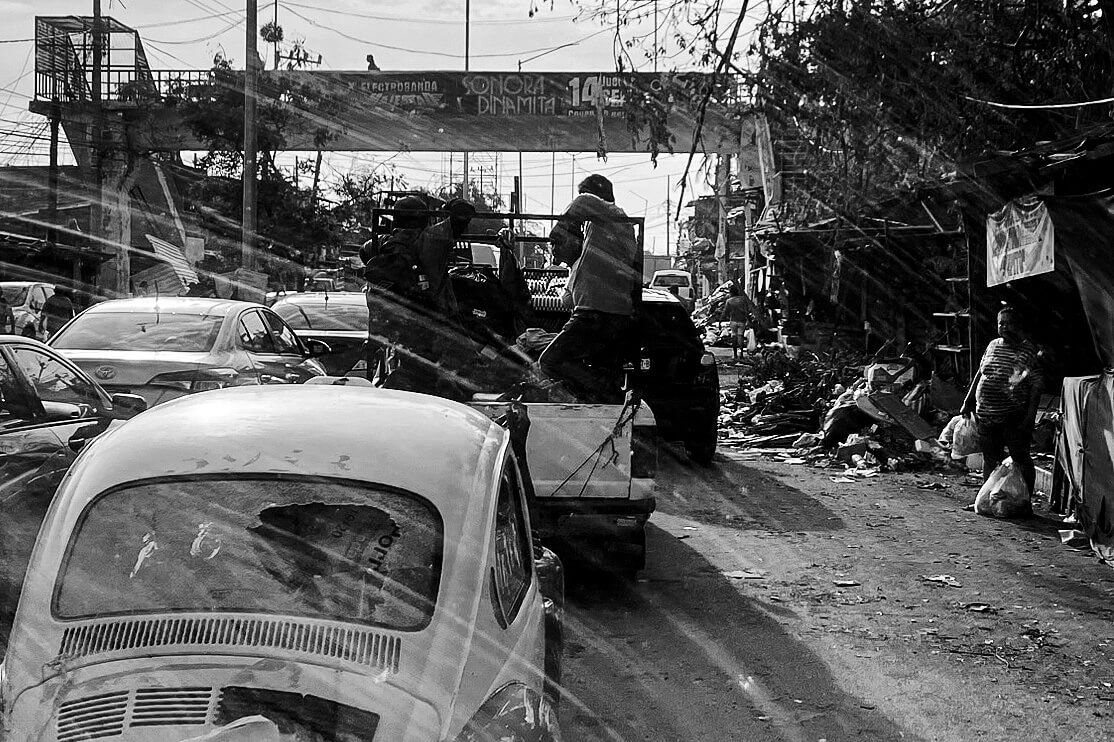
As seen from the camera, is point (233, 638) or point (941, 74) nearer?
point (233, 638)

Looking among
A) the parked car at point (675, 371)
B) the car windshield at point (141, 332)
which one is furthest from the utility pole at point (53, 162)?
the parked car at point (675, 371)

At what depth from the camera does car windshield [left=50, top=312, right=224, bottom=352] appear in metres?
10.2

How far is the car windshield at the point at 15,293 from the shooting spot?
21.8 meters

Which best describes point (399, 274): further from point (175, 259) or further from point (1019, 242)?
point (175, 259)

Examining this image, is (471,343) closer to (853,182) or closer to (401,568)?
(401,568)

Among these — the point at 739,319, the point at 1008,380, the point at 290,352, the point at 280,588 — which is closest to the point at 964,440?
the point at 1008,380

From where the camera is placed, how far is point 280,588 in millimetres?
3184

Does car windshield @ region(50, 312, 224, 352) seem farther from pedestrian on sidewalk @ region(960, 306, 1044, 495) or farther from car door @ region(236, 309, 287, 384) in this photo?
pedestrian on sidewalk @ region(960, 306, 1044, 495)

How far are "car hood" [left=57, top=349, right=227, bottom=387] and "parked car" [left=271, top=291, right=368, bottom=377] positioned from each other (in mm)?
5203

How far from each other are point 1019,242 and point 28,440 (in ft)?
30.4

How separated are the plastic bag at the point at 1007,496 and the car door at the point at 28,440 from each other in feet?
23.7

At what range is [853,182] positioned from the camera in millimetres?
16234

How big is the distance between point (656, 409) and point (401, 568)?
369 inches

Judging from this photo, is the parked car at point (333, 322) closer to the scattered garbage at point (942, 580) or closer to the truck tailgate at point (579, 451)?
the truck tailgate at point (579, 451)
